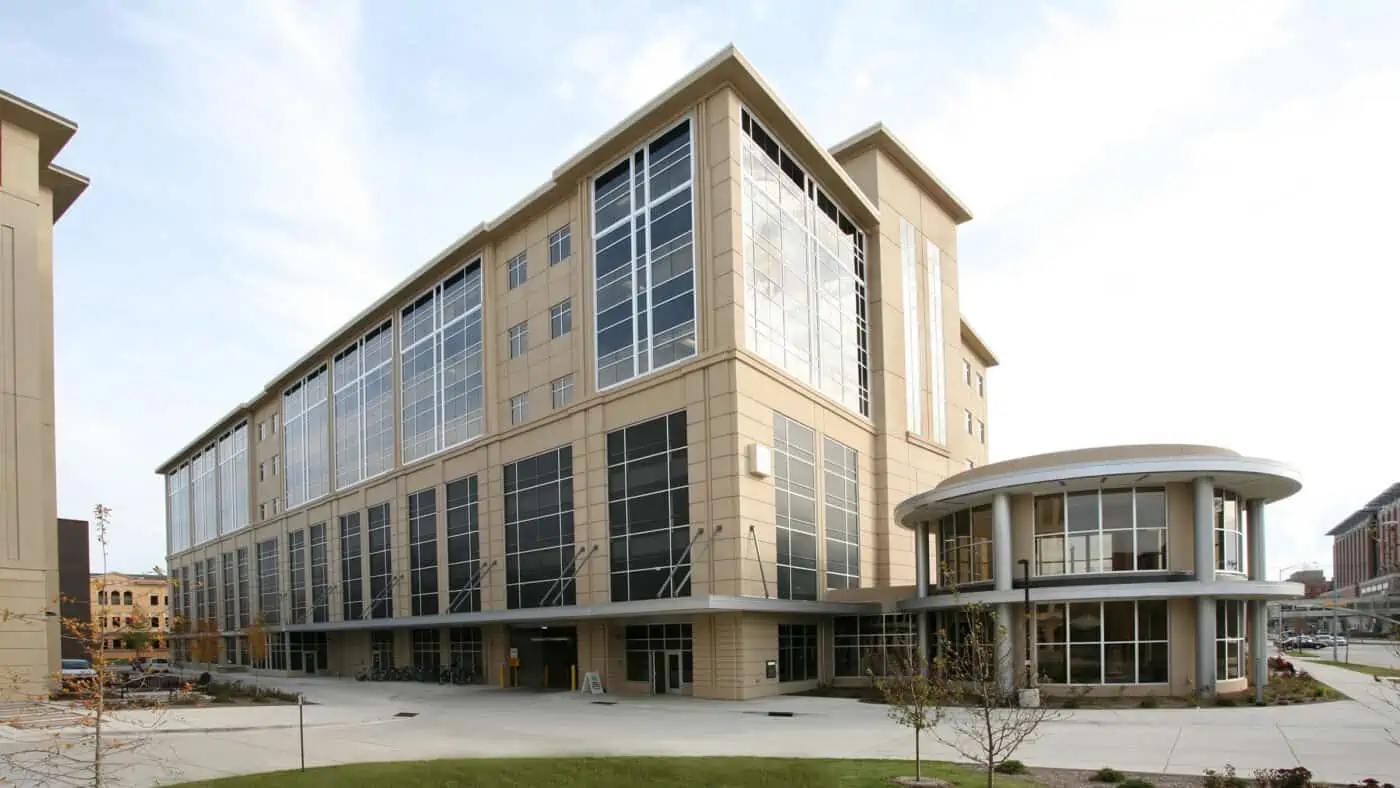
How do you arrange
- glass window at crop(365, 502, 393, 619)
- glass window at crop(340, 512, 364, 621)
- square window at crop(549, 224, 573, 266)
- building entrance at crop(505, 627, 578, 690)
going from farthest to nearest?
1. glass window at crop(340, 512, 364, 621)
2. glass window at crop(365, 502, 393, 619)
3. square window at crop(549, 224, 573, 266)
4. building entrance at crop(505, 627, 578, 690)

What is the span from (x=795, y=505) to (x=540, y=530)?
506 inches

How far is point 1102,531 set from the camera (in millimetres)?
33125

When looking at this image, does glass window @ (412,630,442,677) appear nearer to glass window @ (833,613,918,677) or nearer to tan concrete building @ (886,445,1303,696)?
glass window @ (833,613,918,677)

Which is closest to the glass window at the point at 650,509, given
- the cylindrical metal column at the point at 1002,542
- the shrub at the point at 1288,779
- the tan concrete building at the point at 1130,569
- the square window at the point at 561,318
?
the square window at the point at 561,318

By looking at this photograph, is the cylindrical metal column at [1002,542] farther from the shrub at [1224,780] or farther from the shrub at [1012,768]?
the shrub at [1224,780]

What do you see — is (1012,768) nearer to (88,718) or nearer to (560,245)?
(88,718)

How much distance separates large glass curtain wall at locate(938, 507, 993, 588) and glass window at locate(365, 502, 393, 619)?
118ft

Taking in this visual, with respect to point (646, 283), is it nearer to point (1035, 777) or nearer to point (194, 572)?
point (1035, 777)

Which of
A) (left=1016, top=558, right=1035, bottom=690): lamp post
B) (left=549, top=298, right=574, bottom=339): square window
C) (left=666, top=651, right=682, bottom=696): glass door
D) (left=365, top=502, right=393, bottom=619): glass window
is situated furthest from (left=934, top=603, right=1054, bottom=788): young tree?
(left=365, top=502, right=393, bottom=619): glass window

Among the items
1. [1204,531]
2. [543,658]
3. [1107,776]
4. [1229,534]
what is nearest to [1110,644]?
[1204,531]

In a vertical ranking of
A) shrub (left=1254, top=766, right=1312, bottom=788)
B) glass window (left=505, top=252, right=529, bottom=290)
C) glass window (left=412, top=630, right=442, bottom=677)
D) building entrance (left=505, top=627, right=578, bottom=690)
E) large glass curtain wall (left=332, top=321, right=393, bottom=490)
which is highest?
glass window (left=505, top=252, right=529, bottom=290)

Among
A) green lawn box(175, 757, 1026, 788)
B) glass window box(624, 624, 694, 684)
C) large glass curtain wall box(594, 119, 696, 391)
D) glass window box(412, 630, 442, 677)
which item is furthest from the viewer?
glass window box(412, 630, 442, 677)

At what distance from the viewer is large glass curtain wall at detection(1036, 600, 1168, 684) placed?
32062mm

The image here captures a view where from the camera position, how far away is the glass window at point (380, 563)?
196ft
